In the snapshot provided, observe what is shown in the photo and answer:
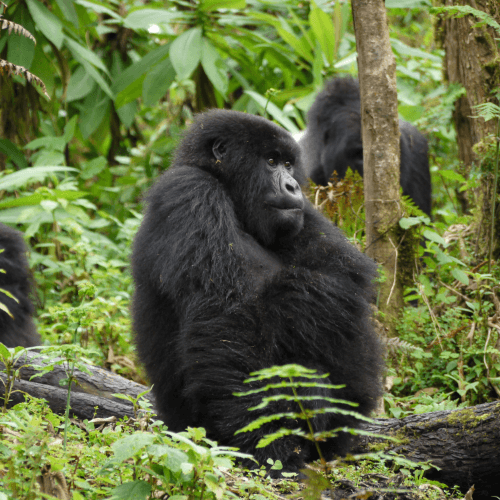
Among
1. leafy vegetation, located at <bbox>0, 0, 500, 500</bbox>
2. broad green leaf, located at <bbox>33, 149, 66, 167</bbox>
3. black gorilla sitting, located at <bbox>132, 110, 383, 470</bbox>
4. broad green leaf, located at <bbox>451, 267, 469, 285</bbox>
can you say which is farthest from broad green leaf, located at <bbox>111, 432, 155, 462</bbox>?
broad green leaf, located at <bbox>33, 149, 66, 167</bbox>

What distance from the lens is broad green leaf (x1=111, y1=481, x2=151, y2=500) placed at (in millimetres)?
1690

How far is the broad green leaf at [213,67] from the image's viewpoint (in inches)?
249

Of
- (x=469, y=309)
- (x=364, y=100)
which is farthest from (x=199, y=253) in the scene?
(x=469, y=309)

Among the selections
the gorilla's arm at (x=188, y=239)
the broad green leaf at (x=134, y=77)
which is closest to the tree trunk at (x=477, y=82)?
the gorilla's arm at (x=188, y=239)

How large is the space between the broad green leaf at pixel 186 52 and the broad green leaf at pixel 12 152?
194cm

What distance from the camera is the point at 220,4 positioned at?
6.54 meters

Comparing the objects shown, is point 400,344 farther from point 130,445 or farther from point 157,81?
point 157,81

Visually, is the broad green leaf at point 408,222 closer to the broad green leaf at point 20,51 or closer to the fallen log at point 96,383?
the fallen log at point 96,383

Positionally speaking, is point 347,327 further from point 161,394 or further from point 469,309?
point 469,309

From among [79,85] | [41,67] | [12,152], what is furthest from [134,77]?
[12,152]

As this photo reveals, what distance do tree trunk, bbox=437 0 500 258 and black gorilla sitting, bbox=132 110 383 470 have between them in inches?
48.3

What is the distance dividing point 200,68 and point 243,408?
17.5 ft

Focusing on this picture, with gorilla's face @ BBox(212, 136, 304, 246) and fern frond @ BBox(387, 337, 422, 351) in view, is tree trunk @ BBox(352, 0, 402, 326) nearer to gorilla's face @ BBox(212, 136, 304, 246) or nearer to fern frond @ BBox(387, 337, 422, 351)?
fern frond @ BBox(387, 337, 422, 351)

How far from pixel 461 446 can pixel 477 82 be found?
321 cm
